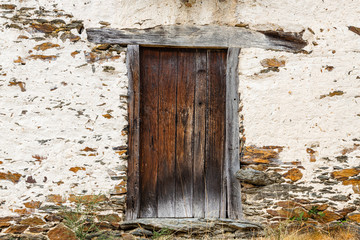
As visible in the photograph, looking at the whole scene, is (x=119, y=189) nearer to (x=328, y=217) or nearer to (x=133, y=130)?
(x=133, y=130)

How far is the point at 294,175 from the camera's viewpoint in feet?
11.3

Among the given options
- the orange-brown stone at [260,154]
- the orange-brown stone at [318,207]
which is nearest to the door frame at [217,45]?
the orange-brown stone at [260,154]

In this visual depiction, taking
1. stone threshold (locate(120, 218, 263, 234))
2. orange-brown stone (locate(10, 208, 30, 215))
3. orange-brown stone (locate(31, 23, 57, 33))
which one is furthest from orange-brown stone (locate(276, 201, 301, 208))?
orange-brown stone (locate(31, 23, 57, 33))

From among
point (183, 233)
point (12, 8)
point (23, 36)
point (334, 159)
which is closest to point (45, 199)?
point (183, 233)

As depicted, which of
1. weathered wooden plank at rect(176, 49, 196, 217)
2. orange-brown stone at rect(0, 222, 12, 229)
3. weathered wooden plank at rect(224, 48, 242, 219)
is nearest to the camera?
orange-brown stone at rect(0, 222, 12, 229)

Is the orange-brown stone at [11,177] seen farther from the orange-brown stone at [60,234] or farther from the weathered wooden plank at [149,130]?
the weathered wooden plank at [149,130]

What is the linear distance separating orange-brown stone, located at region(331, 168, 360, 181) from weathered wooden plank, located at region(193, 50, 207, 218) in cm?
132

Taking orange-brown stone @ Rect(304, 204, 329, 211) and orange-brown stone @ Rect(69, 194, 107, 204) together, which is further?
orange-brown stone @ Rect(304, 204, 329, 211)

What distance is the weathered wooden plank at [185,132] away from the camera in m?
3.60

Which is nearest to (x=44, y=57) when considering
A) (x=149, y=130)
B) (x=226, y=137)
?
(x=149, y=130)

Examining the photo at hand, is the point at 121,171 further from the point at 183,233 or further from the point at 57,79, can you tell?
the point at 57,79

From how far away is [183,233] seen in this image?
341cm

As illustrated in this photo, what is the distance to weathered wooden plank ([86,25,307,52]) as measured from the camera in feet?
11.5

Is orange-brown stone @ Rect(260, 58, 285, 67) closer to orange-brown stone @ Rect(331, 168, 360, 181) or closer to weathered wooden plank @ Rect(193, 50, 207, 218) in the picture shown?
weathered wooden plank @ Rect(193, 50, 207, 218)
